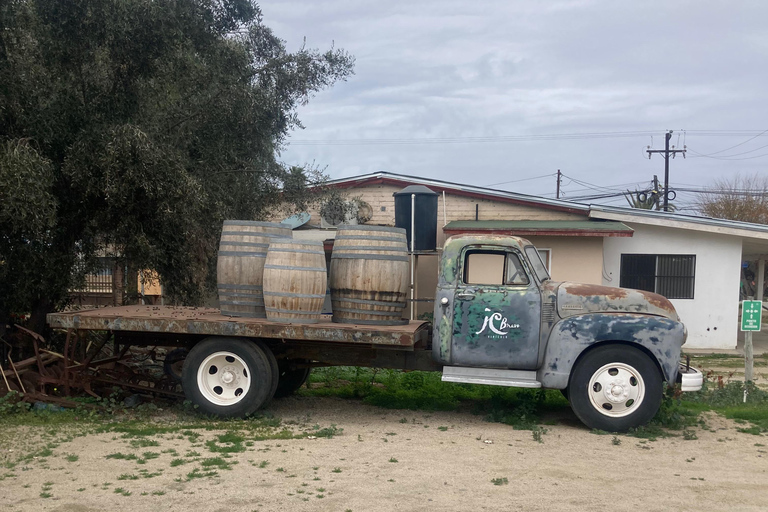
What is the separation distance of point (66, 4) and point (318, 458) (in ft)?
19.4

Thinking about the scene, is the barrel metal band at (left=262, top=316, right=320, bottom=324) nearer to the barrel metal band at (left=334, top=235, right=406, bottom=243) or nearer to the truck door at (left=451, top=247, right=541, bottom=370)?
the barrel metal band at (left=334, top=235, right=406, bottom=243)

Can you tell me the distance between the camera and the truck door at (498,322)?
734cm

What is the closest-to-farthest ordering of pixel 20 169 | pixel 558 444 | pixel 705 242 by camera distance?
pixel 558 444, pixel 20 169, pixel 705 242

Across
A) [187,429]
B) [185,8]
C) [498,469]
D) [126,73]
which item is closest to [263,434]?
[187,429]

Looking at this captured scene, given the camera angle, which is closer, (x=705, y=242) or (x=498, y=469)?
(x=498, y=469)

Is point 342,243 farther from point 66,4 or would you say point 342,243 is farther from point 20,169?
point 66,4

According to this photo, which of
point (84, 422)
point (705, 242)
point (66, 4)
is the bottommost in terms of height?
point (84, 422)

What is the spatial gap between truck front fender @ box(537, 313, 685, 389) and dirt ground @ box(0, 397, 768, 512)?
0.65 meters

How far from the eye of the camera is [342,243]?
779 cm

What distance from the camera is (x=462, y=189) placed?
16.8 meters

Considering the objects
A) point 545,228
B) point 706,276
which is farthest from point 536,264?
point 706,276

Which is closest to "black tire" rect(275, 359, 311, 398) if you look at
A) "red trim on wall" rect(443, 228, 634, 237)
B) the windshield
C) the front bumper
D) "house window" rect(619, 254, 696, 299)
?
the windshield

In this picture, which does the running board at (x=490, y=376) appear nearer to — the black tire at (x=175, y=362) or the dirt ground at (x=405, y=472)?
the dirt ground at (x=405, y=472)

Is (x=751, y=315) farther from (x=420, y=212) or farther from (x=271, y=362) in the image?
(x=271, y=362)
